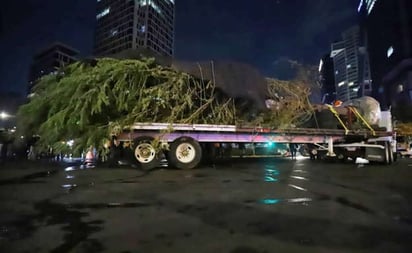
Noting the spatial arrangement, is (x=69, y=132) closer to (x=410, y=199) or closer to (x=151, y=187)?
(x=151, y=187)

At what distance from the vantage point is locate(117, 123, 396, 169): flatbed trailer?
8.93 meters

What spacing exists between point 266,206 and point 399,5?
8121cm

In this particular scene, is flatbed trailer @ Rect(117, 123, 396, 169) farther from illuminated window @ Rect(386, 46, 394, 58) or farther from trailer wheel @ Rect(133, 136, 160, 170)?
illuminated window @ Rect(386, 46, 394, 58)

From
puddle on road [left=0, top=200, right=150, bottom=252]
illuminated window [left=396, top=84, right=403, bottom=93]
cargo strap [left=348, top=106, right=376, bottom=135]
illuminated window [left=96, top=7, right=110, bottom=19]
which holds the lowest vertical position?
puddle on road [left=0, top=200, right=150, bottom=252]

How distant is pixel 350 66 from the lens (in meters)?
125

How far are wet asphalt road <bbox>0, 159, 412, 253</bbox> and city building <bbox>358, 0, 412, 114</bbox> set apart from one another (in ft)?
182

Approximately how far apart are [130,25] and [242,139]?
10897 centimetres

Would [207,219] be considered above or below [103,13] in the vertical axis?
below

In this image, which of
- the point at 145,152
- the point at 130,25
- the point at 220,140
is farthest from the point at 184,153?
the point at 130,25

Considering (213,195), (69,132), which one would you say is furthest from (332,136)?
(69,132)

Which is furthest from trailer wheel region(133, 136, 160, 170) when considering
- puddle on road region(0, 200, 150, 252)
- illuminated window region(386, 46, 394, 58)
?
illuminated window region(386, 46, 394, 58)

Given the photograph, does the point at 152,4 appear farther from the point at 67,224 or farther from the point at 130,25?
the point at 67,224

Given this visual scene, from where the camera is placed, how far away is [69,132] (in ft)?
27.9

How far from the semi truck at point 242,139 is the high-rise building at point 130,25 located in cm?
9719
